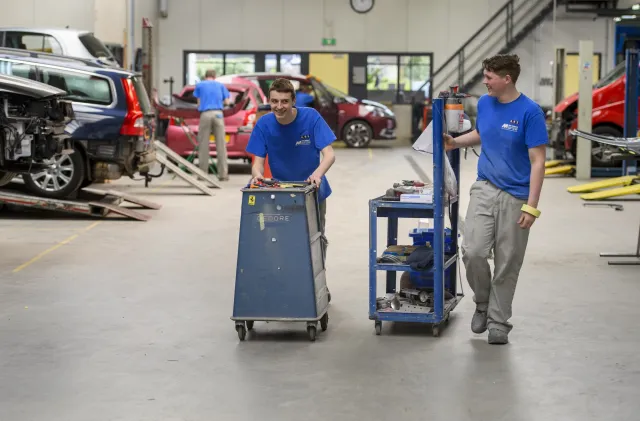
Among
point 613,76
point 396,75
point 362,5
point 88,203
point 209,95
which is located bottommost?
point 88,203

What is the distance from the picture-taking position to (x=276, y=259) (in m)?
6.95

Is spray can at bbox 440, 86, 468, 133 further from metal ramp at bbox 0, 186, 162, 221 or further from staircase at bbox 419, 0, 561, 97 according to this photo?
staircase at bbox 419, 0, 561, 97

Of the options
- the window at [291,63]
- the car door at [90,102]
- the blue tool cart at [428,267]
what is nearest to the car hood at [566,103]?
the car door at [90,102]

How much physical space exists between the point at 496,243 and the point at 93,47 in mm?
11876

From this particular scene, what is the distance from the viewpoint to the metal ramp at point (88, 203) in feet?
41.9

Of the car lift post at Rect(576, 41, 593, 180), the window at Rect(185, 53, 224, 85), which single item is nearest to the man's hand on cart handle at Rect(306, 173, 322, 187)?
the car lift post at Rect(576, 41, 593, 180)

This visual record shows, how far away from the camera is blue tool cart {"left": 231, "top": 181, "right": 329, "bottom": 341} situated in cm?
693

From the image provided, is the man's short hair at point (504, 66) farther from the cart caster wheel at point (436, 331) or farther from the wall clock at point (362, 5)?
the wall clock at point (362, 5)

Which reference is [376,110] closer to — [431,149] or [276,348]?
[431,149]

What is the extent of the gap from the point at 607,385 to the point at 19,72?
32.0 ft

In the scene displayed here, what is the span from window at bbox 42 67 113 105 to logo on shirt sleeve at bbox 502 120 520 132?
8016 mm

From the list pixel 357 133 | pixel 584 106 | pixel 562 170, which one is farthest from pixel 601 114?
pixel 357 133

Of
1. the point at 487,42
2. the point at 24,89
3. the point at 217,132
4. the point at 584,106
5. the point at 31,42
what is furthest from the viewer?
the point at 487,42

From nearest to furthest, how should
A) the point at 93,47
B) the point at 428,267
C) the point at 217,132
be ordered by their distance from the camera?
the point at 428,267 → the point at 93,47 → the point at 217,132
